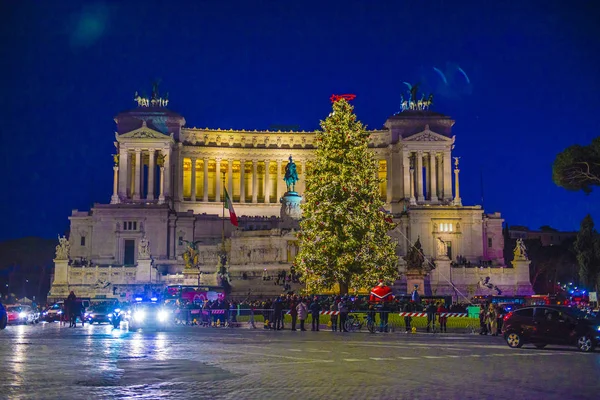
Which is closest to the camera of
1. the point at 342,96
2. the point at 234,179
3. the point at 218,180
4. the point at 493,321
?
the point at 493,321

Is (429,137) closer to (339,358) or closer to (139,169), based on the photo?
(139,169)

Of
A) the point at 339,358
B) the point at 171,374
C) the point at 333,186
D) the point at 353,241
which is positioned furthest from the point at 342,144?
the point at 171,374

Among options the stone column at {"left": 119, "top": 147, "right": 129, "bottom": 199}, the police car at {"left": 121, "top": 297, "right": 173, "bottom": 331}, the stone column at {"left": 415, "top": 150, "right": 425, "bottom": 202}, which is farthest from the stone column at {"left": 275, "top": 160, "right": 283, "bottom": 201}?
the police car at {"left": 121, "top": 297, "right": 173, "bottom": 331}

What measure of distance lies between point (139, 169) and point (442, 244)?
141ft

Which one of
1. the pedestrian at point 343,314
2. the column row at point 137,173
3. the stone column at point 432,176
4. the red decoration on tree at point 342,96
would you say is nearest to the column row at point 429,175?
the stone column at point 432,176

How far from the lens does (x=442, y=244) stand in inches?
3290

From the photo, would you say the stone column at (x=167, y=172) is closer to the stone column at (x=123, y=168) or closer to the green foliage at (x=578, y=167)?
the stone column at (x=123, y=168)

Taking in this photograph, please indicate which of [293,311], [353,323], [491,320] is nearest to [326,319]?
[353,323]

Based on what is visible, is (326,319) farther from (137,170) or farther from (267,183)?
(267,183)

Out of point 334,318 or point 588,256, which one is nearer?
point 334,318

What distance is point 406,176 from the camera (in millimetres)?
105312

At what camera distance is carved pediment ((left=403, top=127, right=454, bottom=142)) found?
10531 centimetres

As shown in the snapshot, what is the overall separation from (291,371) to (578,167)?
3090cm

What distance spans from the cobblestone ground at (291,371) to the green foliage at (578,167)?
1907 centimetres
